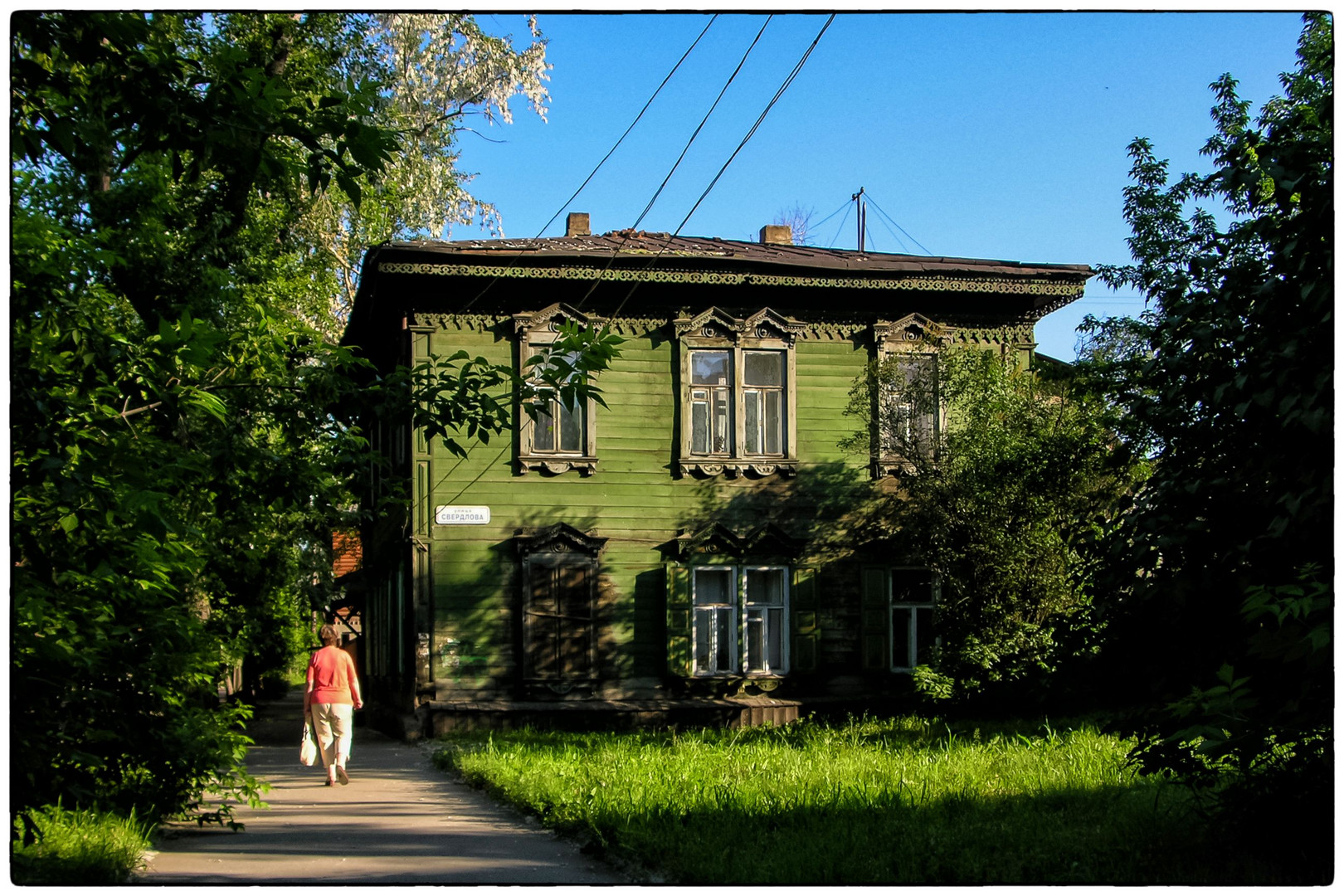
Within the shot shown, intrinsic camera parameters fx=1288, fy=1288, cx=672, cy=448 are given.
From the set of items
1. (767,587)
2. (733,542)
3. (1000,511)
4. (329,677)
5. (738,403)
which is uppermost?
(738,403)

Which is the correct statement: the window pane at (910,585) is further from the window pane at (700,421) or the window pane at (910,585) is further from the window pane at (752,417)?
the window pane at (700,421)

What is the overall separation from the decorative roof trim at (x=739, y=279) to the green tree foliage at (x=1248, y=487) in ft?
40.1

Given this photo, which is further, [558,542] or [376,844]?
[558,542]

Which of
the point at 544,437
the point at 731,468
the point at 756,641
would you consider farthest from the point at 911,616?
the point at 544,437

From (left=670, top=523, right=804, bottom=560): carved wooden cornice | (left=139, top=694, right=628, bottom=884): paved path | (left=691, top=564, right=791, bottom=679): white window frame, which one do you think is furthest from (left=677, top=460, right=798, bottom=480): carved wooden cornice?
(left=139, top=694, right=628, bottom=884): paved path

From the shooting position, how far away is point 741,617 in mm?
19812

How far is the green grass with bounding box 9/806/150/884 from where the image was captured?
6043 mm

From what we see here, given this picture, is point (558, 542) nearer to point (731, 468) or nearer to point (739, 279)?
point (731, 468)

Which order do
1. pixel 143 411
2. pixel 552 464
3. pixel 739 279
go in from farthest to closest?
1. pixel 739 279
2. pixel 552 464
3. pixel 143 411

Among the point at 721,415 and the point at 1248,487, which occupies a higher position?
the point at 721,415

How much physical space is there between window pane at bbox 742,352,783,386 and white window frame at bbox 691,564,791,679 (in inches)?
113

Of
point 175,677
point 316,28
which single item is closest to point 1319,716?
point 175,677

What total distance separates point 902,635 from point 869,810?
11631 millimetres

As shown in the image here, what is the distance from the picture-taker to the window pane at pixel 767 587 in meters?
20.0
